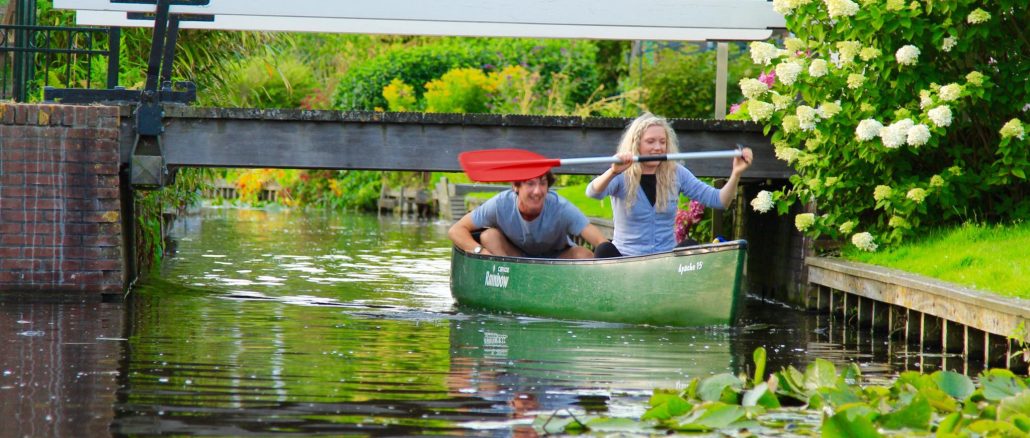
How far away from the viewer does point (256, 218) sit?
28375mm

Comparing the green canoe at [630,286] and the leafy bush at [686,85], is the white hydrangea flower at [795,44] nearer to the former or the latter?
the green canoe at [630,286]

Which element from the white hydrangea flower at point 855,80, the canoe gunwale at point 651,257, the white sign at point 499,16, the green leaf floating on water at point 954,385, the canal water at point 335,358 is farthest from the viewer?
the white sign at point 499,16

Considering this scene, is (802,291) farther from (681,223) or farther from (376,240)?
(376,240)

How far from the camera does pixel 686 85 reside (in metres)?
25.5

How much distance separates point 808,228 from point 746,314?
2.71 feet

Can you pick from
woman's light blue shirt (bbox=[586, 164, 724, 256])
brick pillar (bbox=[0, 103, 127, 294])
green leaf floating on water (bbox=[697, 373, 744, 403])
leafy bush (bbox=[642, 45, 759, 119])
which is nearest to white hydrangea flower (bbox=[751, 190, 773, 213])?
woman's light blue shirt (bbox=[586, 164, 724, 256])

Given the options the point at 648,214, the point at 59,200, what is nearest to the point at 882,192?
the point at 648,214

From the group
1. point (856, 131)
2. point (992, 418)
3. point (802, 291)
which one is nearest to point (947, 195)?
point (856, 131)

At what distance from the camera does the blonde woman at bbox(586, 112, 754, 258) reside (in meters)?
9.78

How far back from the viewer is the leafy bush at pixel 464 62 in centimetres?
2934

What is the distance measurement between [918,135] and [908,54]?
631 mm

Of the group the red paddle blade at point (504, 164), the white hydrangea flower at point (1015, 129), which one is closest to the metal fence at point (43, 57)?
the red paddle blade at point (504, 164)

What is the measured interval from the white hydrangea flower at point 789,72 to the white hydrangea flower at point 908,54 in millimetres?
757

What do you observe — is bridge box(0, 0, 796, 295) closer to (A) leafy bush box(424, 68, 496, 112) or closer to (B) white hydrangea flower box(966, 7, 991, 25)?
(B) white hydrangea flower box(966, 7, 991, 25)
